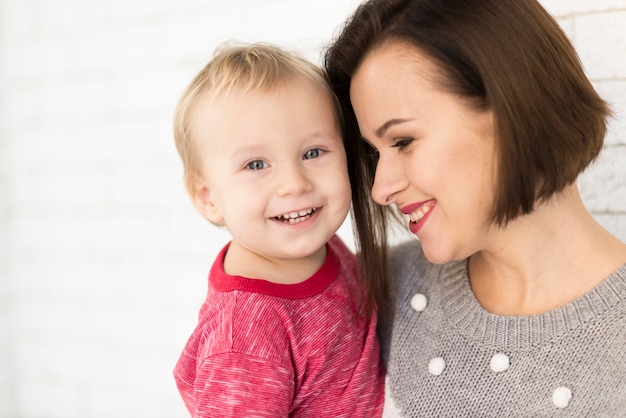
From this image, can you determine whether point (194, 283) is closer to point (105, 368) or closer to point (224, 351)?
point (105, 368)

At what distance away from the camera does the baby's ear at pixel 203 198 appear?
150 centimetres

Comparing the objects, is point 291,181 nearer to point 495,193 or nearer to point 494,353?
point 495,193

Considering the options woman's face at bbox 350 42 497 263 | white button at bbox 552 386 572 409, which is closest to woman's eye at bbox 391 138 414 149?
woman's face at bbox 350 42 497 263

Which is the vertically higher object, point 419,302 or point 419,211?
point 419,211

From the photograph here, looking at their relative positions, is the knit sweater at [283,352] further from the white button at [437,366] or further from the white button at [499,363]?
the white button at [499,363]

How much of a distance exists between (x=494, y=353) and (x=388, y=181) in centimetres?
35

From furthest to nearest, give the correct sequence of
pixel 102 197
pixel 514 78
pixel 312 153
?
pixel 102 197 < pixel 312 153 < pixel 514 78

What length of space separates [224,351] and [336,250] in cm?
46

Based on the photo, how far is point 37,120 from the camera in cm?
252

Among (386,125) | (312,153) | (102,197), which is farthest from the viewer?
(102,197)

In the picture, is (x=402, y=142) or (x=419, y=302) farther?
Result: (x=419, y=302)

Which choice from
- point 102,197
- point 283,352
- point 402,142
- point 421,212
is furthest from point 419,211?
point 102,197

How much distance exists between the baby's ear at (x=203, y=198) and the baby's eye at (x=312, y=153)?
8.0 inches

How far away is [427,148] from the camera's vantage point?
51.1 inches
